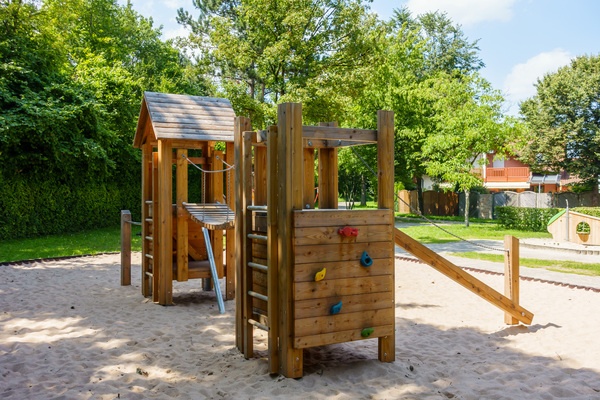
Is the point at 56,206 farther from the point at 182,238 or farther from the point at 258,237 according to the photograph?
the point at 258,237

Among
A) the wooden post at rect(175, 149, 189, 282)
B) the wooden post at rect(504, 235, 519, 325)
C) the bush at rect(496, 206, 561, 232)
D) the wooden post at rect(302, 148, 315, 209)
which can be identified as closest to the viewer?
the wooden post at rect(302, 148, 315, 209)

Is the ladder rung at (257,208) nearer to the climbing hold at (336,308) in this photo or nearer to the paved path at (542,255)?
the climbing hold at (336,308)

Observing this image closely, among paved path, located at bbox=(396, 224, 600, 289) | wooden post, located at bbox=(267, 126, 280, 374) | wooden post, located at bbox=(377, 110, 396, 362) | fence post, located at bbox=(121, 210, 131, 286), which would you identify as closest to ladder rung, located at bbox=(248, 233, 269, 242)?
wooden post, located at bbox=(267, 126, 280, 374)

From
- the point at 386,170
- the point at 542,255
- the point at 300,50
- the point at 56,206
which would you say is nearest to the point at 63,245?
the point at 56,206

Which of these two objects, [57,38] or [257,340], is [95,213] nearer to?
[57,38]

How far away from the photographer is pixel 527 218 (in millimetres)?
23406

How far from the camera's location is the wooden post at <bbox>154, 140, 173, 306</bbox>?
7977 mm

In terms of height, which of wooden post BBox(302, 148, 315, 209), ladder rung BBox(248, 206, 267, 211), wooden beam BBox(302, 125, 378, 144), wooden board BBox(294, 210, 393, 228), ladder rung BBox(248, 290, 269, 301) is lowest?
ladder rung BBox(248, 290, 269, 301)

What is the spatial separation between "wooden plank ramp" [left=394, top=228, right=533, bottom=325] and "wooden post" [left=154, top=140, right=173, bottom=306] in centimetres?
384

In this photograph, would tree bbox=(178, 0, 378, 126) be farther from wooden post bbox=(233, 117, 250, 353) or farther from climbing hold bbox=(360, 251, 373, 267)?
climbing hold bbox=(360, 251, 373, 267)

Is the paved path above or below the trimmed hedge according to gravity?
below

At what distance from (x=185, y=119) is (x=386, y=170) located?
407 cm

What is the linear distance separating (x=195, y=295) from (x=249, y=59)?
14442 millimetres

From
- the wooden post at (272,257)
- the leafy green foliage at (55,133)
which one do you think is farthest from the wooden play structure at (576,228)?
the leafy green foliage at (55,133)
